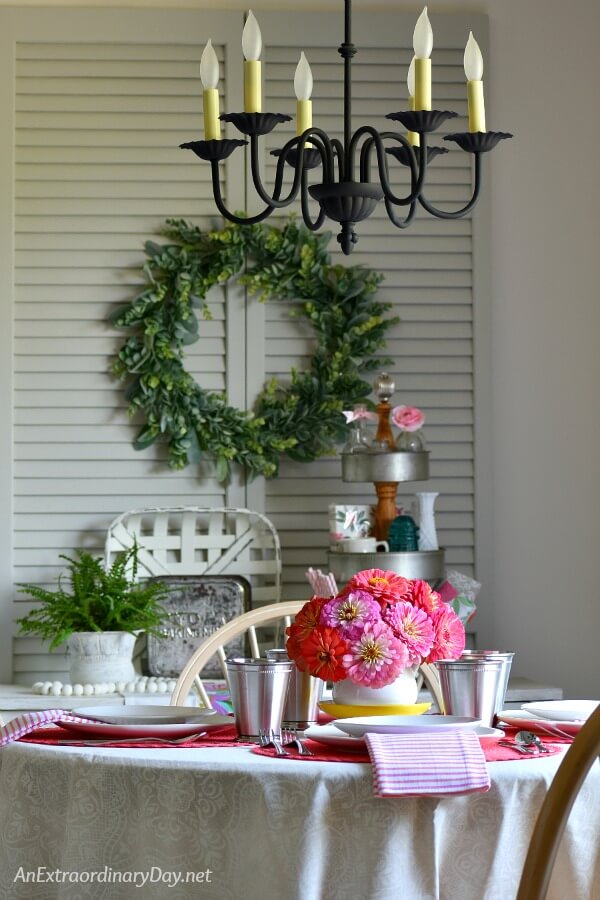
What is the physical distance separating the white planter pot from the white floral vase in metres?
1.54

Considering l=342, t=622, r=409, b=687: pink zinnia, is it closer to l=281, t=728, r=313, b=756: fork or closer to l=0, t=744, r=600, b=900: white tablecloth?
l=281, t=728, r=313, b=756: fork

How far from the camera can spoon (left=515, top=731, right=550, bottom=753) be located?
141 cm

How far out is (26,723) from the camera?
1.51 meters

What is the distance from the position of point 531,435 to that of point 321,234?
85cm

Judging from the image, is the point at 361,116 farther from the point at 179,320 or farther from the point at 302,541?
the point at 302,541

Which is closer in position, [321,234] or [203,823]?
[203,823]

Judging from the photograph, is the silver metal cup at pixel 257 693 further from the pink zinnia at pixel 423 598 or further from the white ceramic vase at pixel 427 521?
the white ceramic vase at pixel 427 521

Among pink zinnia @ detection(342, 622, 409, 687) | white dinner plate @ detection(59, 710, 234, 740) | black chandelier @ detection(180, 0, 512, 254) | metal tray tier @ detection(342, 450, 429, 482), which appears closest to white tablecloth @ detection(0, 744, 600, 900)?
white dinner plate @ detection(59, 710, 234, 740)

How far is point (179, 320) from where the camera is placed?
3332mm

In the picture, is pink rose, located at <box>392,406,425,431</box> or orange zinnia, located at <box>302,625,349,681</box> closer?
orange zinnia, located at <box>302,625,349,681</box>

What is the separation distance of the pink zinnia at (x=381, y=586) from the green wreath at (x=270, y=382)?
1.72 m

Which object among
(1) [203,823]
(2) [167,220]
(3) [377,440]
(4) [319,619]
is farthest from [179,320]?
(1) [203,823]

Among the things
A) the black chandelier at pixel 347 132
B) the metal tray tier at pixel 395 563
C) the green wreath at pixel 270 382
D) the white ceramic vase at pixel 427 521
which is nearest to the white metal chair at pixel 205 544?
the green wreath at pixel 270 382

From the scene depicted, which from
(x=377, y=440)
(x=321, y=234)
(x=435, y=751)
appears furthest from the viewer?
(x=321, y=234)
